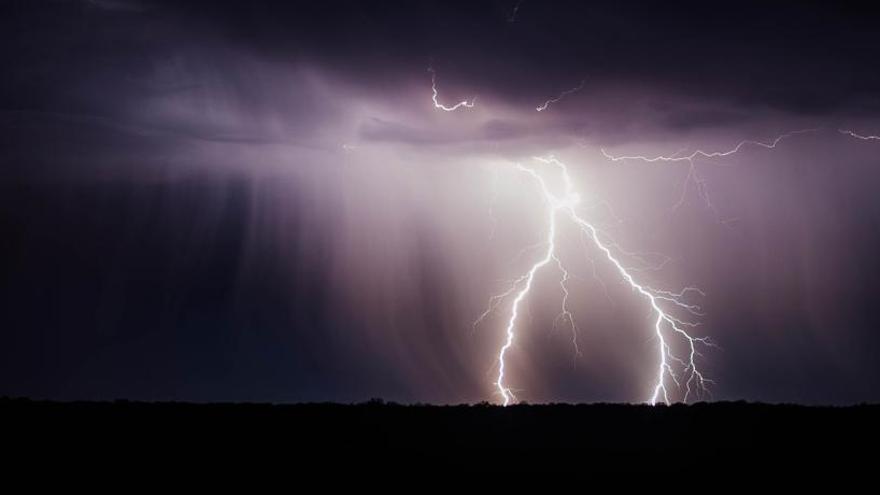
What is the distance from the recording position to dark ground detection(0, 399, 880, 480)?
7957mm

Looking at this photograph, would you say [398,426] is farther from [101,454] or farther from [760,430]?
[760,430]

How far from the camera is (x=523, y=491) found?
732cm

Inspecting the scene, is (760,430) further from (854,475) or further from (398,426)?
(398,426)

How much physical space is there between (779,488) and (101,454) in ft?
20.5

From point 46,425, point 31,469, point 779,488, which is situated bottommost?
point 779,488

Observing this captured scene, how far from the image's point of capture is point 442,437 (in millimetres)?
8930

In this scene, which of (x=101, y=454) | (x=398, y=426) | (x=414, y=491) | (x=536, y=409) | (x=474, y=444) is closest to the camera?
(x=414, y=491)

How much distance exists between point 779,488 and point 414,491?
3.20 m

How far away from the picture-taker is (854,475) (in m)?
7.66

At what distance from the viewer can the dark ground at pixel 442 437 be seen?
26.1 ft

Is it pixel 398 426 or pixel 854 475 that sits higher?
pixel 398 426

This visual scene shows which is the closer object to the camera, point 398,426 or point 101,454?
point 101,454

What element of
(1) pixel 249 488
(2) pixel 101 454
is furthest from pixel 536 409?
(2) pixel 101 454

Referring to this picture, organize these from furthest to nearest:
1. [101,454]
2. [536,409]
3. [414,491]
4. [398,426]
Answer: [536,409] → [398,426] → [101,454] → [414,491]
